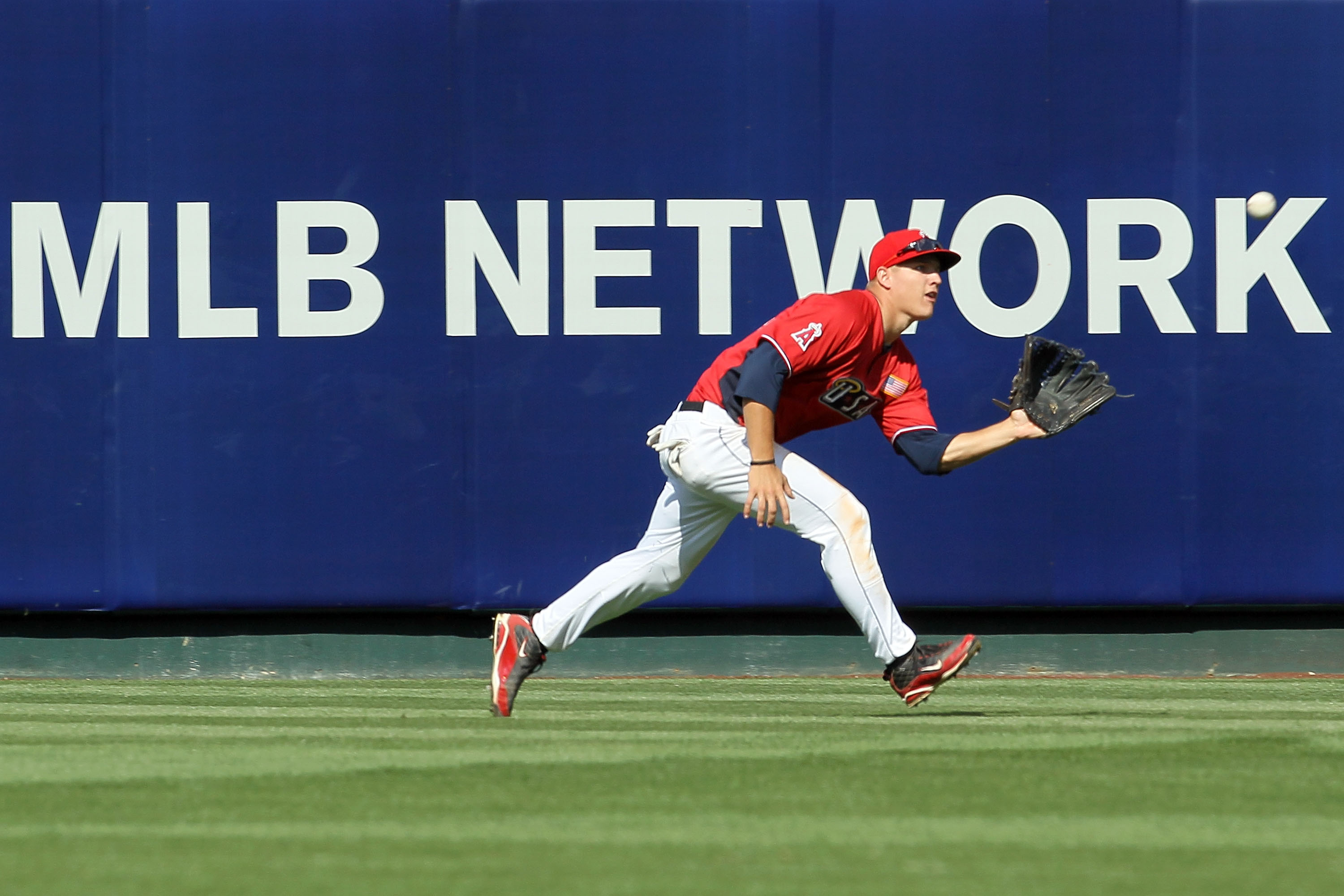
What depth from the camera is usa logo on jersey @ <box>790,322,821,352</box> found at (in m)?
5.44

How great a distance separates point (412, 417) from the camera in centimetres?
776

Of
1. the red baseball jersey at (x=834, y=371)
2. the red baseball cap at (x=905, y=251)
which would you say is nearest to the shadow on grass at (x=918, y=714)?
the red baseball jersey at (x=834, y=371)

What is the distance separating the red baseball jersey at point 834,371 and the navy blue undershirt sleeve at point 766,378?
3 centimetres

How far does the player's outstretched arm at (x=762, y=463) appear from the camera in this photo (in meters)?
5.41

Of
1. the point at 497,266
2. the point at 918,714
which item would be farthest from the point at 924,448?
the point at 497,266

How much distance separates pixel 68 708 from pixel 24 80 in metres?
2.95

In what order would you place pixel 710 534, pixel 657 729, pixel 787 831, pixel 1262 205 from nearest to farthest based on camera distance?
1. pixel 787 831
2. pixel 657 729
3. pixel 710 534
4. pixel 1262 205

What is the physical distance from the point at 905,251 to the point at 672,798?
235 cm

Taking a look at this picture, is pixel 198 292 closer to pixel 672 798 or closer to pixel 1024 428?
pixel 1024 428

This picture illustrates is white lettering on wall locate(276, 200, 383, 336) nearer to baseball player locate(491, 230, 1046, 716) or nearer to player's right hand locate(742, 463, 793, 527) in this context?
baseball player locate(491, 230, 1046, 716)

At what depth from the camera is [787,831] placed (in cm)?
367

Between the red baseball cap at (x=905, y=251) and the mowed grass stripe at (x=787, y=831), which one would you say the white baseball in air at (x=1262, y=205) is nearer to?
the red baseball cap at (x=905, y=251)

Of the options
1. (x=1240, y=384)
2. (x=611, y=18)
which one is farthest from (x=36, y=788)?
(x=1240, y=384)

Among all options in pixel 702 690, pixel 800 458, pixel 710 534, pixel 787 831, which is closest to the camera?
pixel 787 831
